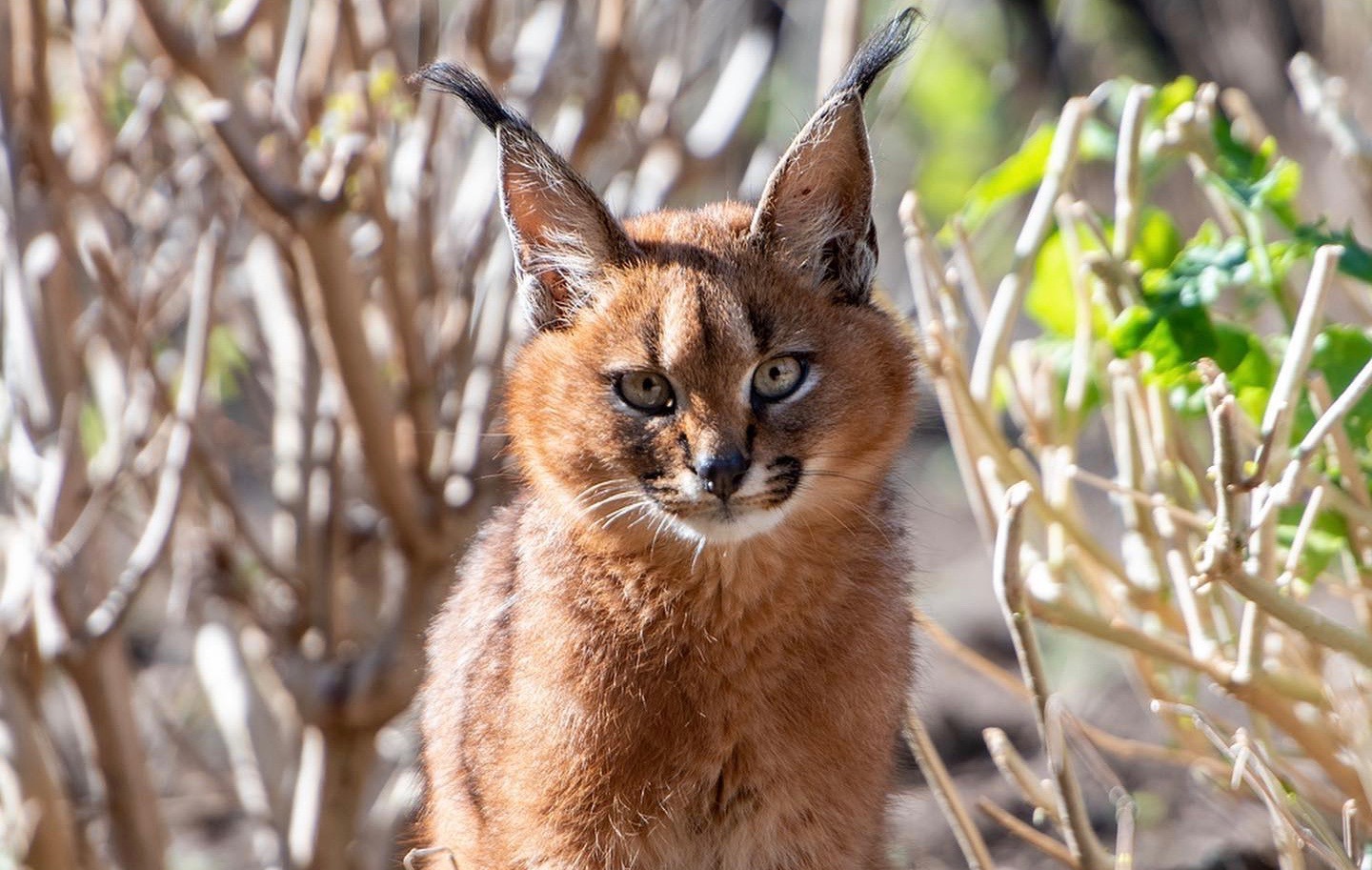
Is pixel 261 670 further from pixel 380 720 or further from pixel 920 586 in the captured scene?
pixel 920 586

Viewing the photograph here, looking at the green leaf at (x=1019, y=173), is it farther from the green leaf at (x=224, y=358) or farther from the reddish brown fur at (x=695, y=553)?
the green leaf at (x=224, y=358)

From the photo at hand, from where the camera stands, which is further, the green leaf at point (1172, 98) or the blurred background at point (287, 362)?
the blurred background at point (287, 362)

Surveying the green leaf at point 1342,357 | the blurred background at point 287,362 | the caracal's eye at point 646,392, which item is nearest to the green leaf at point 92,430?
the blurred background at point 287,362

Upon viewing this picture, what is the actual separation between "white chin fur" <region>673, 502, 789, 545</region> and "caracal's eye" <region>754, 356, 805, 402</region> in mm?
189

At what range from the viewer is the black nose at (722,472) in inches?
97.2

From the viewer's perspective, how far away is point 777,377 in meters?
2.64

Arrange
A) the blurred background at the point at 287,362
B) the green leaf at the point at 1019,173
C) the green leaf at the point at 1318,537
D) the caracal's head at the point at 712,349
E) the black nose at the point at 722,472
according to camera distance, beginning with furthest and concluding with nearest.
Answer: the blurred background at the point at 287,362 < the green leaf at the point at 1019,173 < the green leaf at the point at 1318,537 < the caracal's head at the point at 712,349 < the black nose at the point at 722,472

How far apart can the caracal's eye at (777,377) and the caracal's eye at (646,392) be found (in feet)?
0.48

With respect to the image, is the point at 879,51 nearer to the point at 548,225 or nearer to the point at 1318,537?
the point at 548,225

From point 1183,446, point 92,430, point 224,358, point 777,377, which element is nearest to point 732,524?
point 777,377

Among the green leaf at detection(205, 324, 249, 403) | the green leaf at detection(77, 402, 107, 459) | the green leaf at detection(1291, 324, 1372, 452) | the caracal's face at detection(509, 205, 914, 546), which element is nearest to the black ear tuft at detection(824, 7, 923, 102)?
the caracal's face at detection(509, 205, 914, 546)

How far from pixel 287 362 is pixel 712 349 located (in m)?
2.25

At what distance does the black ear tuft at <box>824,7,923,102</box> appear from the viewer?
2.54m

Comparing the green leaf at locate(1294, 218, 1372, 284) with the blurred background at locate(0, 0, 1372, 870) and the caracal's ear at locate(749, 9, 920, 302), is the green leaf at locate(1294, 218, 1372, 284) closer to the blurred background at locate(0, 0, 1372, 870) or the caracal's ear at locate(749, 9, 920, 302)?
the blurred background at locate(0, 0, 1372, 870)
